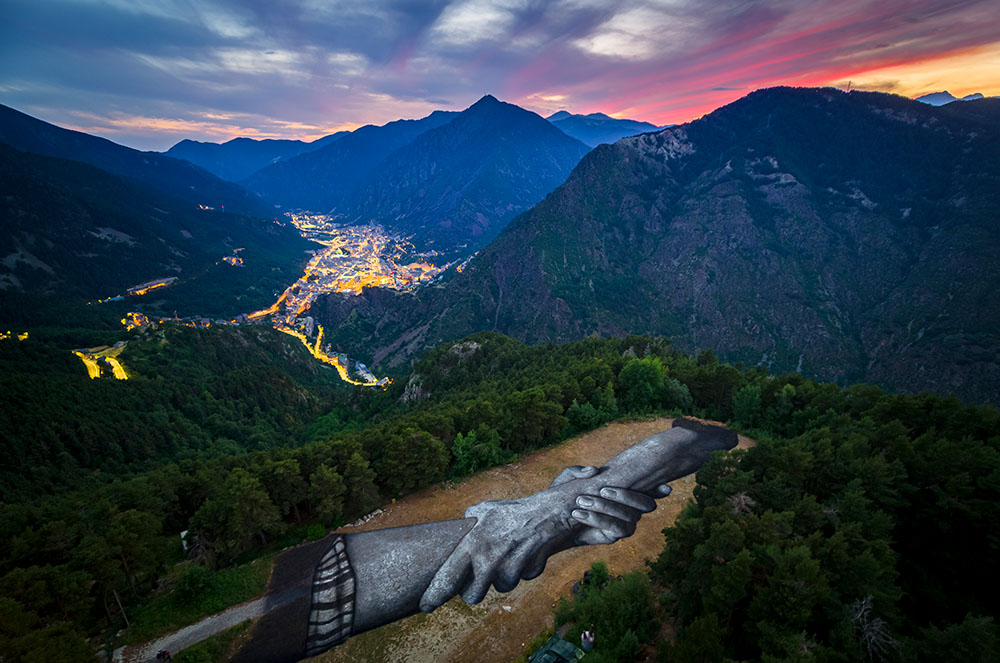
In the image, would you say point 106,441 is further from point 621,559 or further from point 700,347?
point 700,347

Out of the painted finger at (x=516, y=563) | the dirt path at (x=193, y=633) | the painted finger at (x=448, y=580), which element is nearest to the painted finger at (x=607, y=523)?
the painted finger at (x=516, y=563)

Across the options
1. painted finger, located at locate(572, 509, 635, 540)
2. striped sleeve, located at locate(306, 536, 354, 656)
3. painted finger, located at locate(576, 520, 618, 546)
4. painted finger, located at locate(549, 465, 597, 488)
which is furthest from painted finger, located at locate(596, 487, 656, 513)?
striped sleeve, located at locate(306, 536, 354, 656)

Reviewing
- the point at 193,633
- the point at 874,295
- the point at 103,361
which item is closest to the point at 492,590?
the point at 193,633

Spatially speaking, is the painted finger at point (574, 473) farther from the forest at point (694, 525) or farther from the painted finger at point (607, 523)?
the forest at point (694, 525)

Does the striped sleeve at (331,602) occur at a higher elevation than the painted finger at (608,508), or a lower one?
higher

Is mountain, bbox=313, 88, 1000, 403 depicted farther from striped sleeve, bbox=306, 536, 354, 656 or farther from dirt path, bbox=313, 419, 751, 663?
striped sleeve, bbox=306, 536, 354, 656
